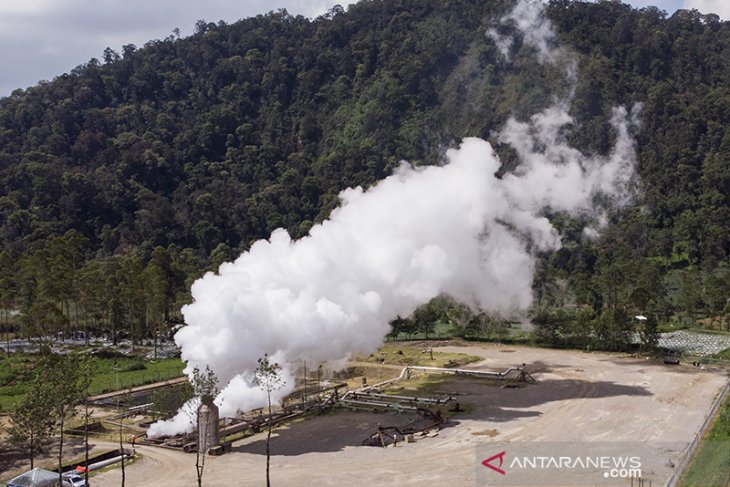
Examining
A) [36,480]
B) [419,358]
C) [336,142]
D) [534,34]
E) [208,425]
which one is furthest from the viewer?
[534,34]

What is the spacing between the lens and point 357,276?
4334 centimetres

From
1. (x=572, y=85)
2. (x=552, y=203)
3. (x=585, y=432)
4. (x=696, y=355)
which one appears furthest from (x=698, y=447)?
(x=572, y=85)

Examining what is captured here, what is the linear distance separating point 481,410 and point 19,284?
58191mm

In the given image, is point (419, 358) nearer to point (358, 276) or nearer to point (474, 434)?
point (358, 276)

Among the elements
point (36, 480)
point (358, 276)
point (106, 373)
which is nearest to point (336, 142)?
point (106, 373)

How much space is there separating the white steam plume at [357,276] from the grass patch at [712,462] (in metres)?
17.5

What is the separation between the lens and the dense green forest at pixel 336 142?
98.6 metres

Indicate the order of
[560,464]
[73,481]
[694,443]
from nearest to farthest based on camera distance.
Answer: [73,481] → [560,464] → [694,443]

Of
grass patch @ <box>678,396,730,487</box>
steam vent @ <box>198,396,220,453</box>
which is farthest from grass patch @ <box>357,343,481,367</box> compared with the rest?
steam vent @ <box>198,396,220,453</box>

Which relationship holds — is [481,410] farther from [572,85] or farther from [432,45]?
[432,45]

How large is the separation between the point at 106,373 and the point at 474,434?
3757 cm

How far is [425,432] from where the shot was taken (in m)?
40.2

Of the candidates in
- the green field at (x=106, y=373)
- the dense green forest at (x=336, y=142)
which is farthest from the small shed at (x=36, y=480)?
the dense green forest at (x=336, y=142)

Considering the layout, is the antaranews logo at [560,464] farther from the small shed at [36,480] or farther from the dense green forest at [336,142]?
the dense green forest at [336,142]
